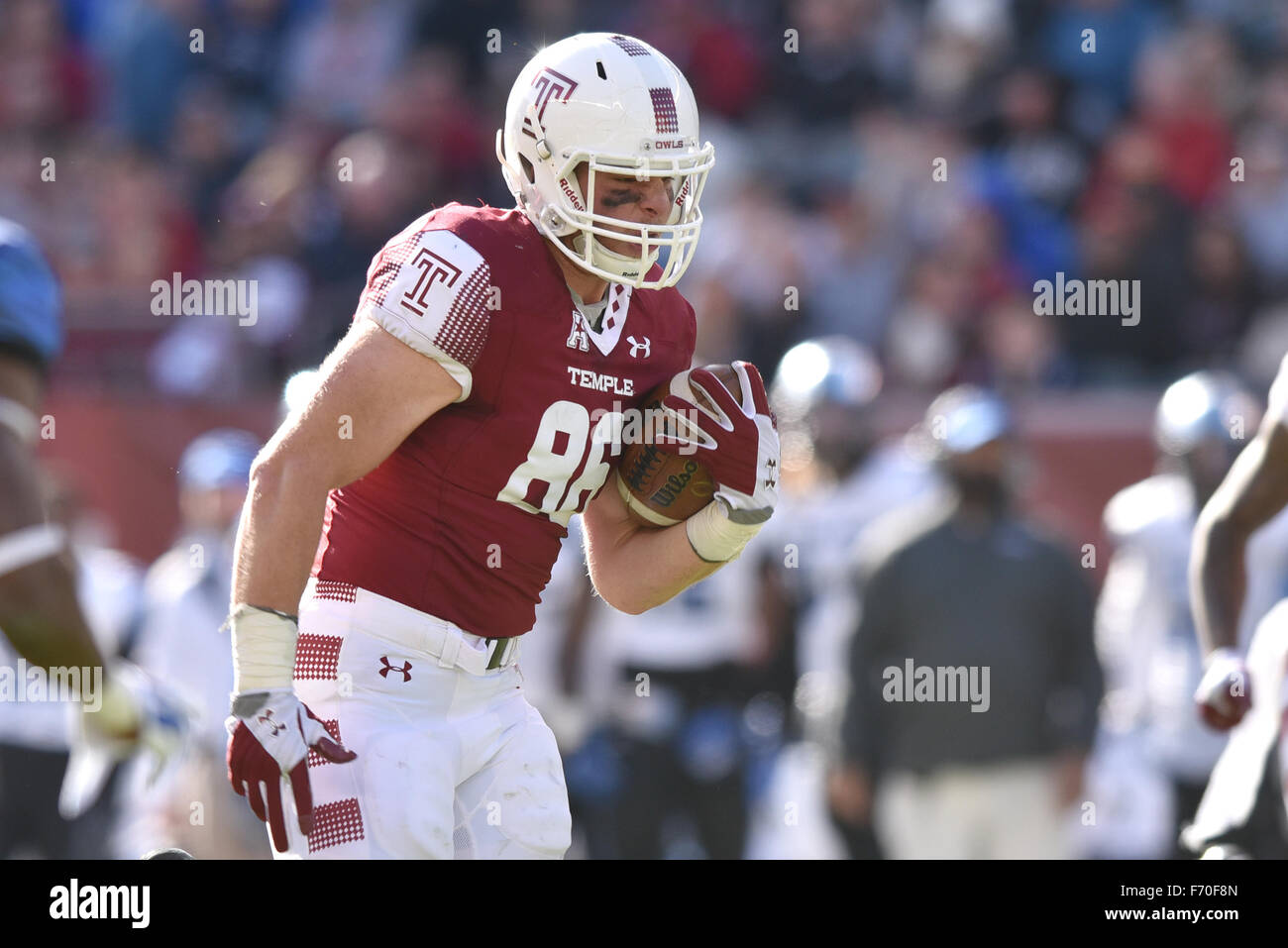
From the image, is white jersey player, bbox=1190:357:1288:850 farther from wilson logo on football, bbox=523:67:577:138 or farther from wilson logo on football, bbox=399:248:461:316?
wilson logo on football, bbox=399:248:461:316

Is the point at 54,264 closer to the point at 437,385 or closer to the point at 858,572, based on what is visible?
the point at 858,572

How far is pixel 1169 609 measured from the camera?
759cm

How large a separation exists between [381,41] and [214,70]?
0.93m

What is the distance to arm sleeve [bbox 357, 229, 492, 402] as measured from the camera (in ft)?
12.0

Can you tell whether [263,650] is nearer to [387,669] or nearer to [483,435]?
[387,669]

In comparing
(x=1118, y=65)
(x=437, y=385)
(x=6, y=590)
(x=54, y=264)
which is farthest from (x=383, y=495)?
(x=1118, y=65)


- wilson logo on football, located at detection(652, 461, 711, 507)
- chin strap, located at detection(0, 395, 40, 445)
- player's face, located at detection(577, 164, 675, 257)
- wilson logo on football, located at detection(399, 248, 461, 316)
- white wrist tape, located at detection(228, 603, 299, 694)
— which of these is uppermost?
player's face, located at detection(577, 164, 675, 257)

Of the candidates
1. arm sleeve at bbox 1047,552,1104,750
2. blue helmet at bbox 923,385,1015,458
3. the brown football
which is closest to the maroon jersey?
the brown football

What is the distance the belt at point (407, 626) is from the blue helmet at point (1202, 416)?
14.7 ft

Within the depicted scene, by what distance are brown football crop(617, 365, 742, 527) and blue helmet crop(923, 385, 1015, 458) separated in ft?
10.6

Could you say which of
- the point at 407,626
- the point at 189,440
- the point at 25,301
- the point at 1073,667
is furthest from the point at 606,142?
the point at 189,440

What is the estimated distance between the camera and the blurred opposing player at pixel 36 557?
379 centimetres

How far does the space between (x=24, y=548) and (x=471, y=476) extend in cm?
84

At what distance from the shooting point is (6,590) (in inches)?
149
